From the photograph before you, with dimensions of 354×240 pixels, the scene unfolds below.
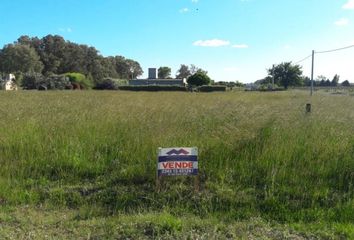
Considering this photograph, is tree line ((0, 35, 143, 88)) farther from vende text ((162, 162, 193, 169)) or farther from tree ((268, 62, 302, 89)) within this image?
vende text ((162, 162, 193, 169))

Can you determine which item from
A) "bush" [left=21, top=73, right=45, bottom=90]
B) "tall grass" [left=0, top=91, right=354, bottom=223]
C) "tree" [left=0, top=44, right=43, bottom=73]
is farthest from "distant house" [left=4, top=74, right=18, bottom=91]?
"tall grass" [left=0, top=91, right=354, bottom=223]

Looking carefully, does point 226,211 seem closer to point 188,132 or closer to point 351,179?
point 351,179

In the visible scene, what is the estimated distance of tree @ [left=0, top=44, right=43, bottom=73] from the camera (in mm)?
86688

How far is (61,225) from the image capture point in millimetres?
3816

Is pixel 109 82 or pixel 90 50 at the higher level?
pixel 90 50

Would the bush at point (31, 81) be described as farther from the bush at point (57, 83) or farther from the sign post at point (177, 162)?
the sign post at point (177, 162)

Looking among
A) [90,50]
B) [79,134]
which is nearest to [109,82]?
[90,50]

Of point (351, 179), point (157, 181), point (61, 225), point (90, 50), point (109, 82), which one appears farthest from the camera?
point (90, 50)

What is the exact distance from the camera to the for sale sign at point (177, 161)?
460 cm

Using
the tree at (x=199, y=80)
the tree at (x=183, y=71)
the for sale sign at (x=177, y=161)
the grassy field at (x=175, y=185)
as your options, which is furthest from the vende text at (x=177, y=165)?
the tree at (x=183, y=71)

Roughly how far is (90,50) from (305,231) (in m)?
111

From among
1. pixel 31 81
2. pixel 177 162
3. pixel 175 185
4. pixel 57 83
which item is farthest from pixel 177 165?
pixel 31 81

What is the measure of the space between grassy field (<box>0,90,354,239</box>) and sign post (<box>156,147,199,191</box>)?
0.25 meters

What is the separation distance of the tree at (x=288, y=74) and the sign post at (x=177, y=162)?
346ft
